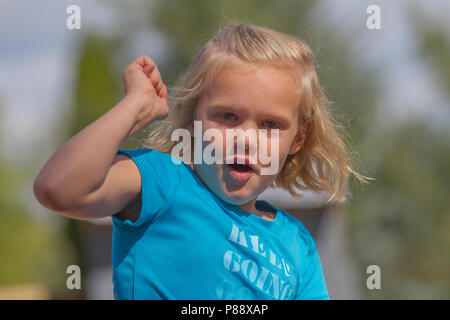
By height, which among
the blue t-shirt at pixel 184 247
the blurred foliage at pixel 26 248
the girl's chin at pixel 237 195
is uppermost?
the girl's chin at pixel 237 195

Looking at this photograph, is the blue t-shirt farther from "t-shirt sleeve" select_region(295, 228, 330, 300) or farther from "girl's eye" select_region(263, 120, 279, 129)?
"girl's eye" select_region(263, 120, 279, 129)

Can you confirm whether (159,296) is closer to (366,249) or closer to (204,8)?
(366,249)

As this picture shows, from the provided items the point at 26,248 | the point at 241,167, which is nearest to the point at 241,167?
the point at 241,167

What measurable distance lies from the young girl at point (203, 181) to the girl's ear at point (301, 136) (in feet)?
0.06

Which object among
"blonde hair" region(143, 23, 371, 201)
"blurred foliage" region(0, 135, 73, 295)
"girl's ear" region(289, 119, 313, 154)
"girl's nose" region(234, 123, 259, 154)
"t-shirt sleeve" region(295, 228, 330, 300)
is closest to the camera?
"girl's nose" region(234, 123, 259, 154)

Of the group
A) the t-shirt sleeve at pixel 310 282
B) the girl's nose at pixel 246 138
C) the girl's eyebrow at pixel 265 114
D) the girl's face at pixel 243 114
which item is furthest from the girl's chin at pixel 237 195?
the t-shirt sleeve at pixel 310 282

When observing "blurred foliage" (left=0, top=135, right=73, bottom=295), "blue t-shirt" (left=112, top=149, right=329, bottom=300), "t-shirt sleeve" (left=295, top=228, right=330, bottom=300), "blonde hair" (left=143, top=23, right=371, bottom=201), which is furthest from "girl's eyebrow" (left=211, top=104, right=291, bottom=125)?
"blurred foliage" (left=0, top=135, right=73, bottom=295)

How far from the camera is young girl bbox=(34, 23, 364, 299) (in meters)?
1.54

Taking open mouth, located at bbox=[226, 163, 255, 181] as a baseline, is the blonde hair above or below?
above

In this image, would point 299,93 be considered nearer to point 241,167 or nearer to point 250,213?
point 241,167

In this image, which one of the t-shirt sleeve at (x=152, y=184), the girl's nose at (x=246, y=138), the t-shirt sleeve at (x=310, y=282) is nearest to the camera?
the t-shirt sleeve at (x=152, y=184)

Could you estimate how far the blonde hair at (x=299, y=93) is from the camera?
197 centimetres

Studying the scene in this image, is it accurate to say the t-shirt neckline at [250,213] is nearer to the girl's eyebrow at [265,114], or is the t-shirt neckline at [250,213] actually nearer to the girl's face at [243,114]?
the girl's face at [243,114]

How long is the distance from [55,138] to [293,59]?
12.0 m
